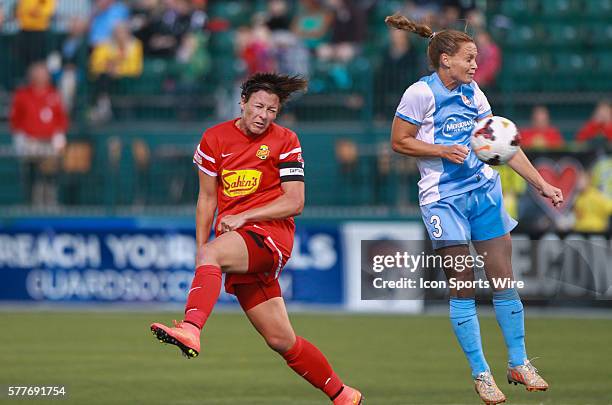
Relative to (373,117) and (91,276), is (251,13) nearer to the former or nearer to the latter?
(373,117)

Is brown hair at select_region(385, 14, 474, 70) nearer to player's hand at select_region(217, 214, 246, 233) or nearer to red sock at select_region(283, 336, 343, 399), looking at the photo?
player's hand at select_region(217, 214, 246, 233)

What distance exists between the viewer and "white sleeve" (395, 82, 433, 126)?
8258 millimetres

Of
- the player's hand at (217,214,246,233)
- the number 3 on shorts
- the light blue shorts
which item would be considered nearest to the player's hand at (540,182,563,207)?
the light blue shorts

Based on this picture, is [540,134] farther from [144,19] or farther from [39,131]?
[39,131]

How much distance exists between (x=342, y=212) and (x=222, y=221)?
384 inches

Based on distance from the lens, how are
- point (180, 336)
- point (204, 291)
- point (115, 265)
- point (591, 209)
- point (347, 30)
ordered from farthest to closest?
point (347, 30), point (115, 265), point (591, 209), point (204, 291), point (180, 336)

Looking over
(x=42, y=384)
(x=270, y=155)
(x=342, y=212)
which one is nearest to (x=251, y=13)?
(x=342, y=212)

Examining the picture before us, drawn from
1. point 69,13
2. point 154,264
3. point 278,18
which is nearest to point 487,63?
point 278,18

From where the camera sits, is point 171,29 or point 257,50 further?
point 171,29

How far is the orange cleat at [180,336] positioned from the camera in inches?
282

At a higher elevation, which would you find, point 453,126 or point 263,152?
point 453,126

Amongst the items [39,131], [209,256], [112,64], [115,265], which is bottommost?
[115,265]

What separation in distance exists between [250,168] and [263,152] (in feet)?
0.43

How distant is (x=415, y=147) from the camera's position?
823 cm
